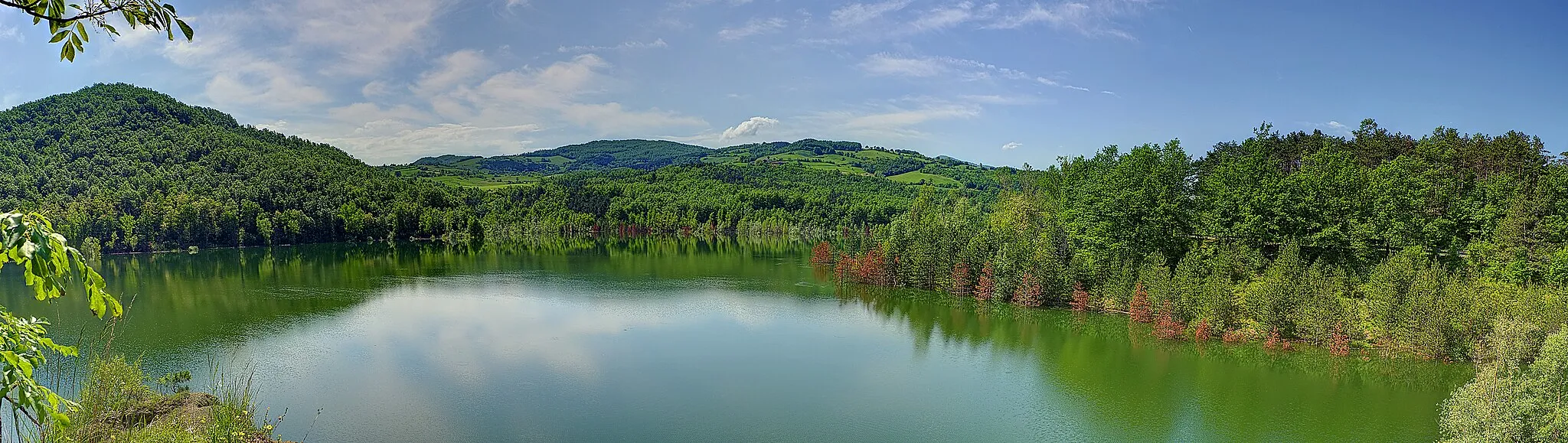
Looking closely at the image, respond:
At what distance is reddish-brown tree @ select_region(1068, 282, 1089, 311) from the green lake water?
123 cm

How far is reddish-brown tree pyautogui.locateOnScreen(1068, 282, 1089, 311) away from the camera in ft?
105

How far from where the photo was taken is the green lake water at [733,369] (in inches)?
698

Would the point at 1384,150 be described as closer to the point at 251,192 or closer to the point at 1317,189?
the point at 1317,189

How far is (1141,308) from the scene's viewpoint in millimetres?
29344

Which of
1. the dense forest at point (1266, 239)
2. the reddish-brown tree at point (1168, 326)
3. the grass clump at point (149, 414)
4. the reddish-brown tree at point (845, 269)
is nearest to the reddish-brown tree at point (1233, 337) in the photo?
the dense forest at point (1266, 239)

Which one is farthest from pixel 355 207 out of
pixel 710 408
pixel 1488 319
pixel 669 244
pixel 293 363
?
pixel 1488 319

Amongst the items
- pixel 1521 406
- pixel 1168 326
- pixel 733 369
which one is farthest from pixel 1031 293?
pixel 1521 406

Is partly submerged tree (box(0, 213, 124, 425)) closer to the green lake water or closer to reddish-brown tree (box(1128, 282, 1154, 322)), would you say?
the green lake water

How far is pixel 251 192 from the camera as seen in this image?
76438 millimetres

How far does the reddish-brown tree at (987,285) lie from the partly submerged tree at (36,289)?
1321 inches

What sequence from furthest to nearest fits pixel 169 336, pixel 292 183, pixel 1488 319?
pixel 292 183, pixel 169 336, pixel 1488 319

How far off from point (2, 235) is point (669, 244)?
80347 mm

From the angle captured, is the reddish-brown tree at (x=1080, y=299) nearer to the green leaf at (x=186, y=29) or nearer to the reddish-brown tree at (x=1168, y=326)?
the reddish-brown tree at (x=1168, y=326)

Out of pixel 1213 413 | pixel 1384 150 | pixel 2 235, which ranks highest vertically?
pixel 1384 150
